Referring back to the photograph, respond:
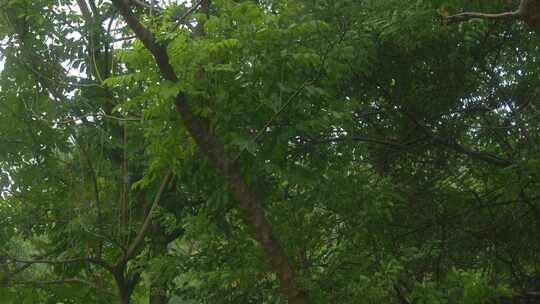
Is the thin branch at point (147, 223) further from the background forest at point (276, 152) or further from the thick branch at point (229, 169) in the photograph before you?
the thick branch at point (229, 169)

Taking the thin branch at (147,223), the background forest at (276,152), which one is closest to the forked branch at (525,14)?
the background forest at (276,152)

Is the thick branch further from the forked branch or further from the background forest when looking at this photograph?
the forked branch

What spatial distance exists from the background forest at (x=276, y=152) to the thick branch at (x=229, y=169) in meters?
0.01

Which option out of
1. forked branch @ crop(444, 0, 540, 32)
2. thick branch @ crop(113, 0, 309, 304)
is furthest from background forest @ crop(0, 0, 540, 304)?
forked branch @ crop(444, 0, 540, 32)

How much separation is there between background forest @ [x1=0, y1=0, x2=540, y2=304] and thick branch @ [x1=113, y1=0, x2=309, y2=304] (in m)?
0.01

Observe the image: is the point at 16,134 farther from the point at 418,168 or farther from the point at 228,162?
the point at 418,168

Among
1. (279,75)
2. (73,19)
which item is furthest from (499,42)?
(73,19)

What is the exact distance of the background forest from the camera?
14.9ft

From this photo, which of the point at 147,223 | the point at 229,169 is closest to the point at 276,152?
the point at 229,169

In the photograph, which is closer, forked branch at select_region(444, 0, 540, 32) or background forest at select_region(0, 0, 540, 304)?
forked branch at select_region(444, 0, 540, 32)

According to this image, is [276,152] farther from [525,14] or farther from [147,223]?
[525,14]

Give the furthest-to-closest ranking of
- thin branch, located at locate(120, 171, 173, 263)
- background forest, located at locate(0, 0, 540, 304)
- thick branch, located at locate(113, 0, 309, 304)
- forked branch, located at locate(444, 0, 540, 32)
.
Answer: thin branch, located at locate(120, 171, 173, 263)
background forest, located at locate(0, 0, 540, 304)
thick branch, located at locate(113, 0, 309, 304)
forked branch, located at locate(444, 0, 540, 32)

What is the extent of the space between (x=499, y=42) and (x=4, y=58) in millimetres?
4212

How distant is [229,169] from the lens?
4480 mm
